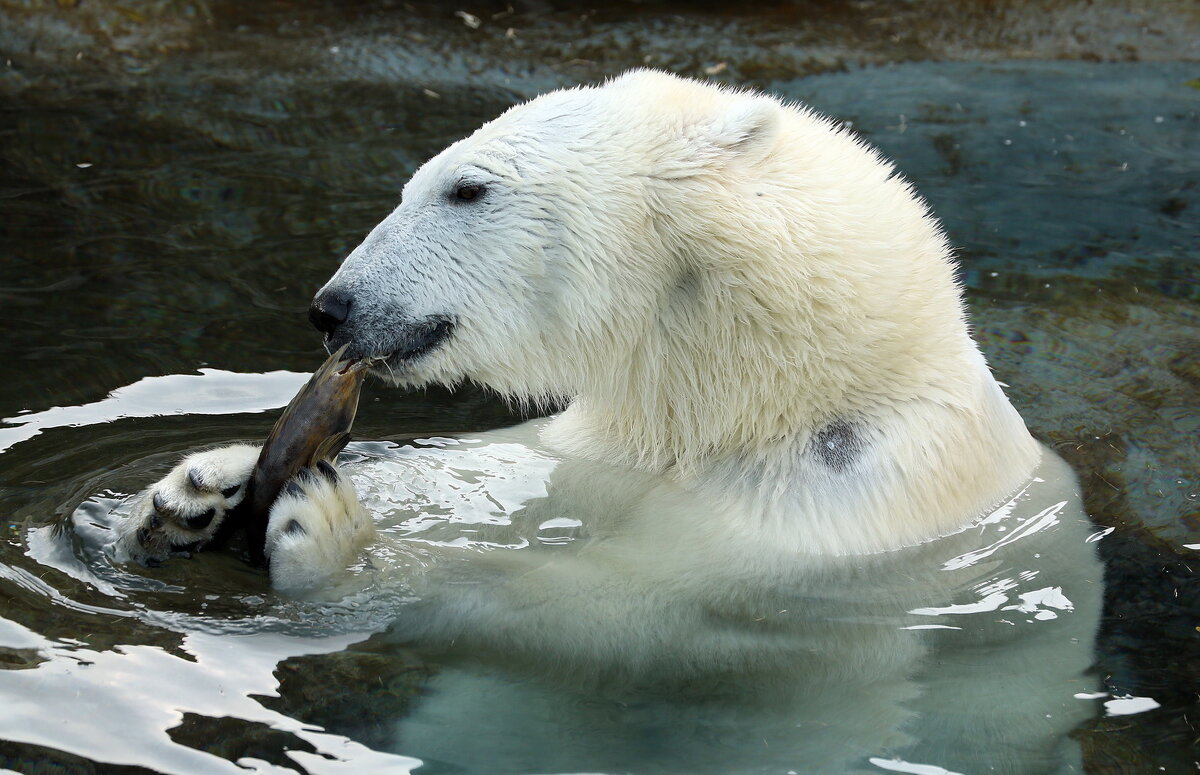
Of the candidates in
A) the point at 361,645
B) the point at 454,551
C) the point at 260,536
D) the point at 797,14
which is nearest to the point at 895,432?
the point at 454,551

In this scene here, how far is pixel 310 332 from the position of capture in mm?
4695

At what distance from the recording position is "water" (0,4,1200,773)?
8.90 ft

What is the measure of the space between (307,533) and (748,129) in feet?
4.49

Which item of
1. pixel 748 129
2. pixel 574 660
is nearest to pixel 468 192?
pixel 748 129

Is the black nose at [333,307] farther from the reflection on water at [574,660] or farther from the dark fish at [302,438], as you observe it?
the reflection on water at [574,660]

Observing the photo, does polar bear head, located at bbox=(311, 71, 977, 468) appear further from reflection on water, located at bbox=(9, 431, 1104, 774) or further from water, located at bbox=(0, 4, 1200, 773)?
water, located at bbox=(0, 4, 1200, 773)

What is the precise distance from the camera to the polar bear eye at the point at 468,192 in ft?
10.8

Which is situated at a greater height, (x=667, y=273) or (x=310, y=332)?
(x=667, y=273)

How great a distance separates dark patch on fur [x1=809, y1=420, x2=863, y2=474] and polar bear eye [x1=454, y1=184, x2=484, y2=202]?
40.2 inches

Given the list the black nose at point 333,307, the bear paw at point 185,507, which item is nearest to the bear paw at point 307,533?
the bear paw at point 185,507

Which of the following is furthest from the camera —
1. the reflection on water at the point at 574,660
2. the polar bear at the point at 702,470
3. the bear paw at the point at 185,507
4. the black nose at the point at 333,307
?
the black nose at the point at 333,307

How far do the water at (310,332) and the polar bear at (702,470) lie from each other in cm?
7

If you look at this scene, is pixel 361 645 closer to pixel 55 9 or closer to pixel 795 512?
pixel 795 512

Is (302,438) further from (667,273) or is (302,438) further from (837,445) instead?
(837,445)
